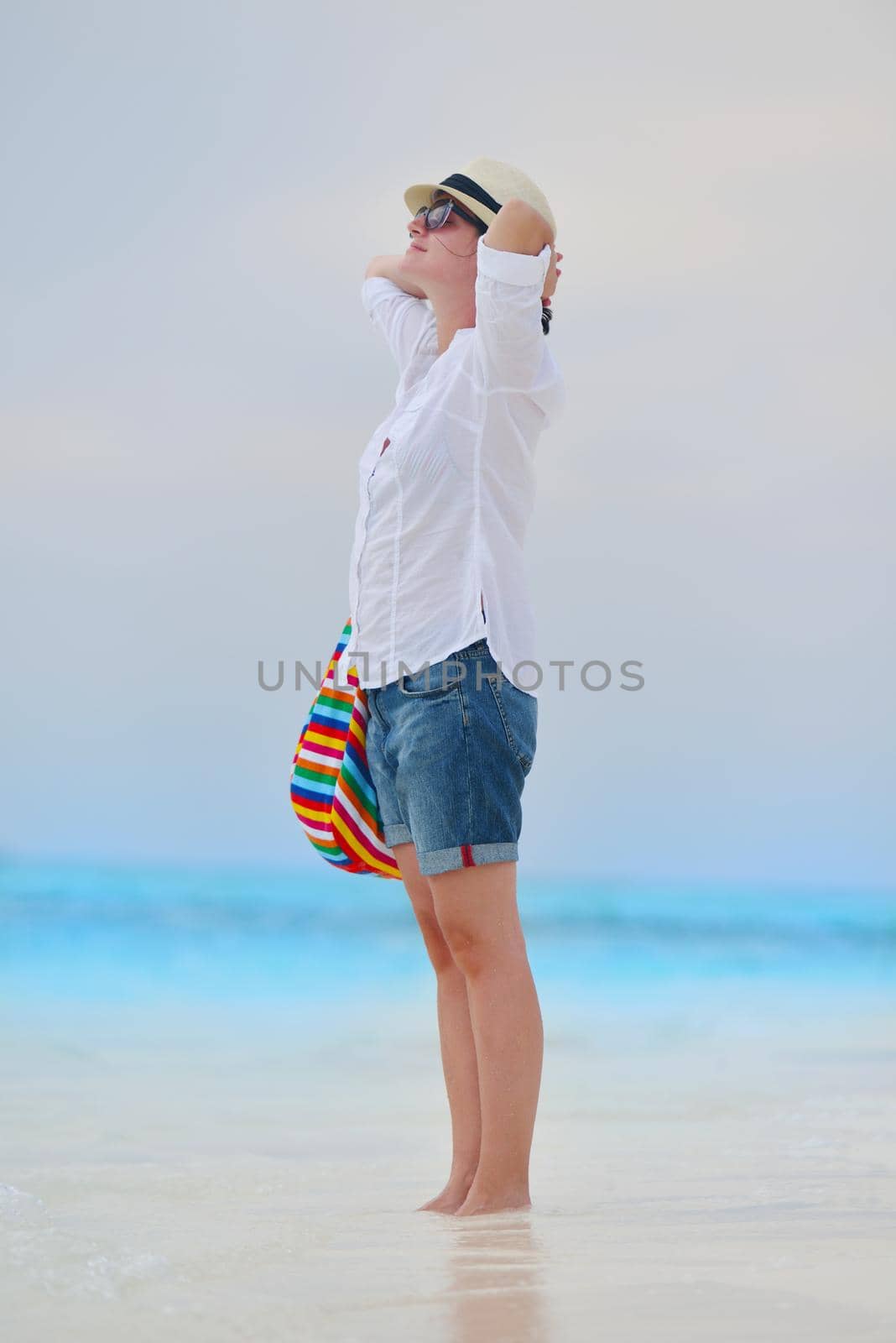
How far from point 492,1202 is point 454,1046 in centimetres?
20

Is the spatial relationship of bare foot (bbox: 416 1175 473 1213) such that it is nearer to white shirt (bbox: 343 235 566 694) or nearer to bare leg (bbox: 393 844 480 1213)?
bare leg (bbox: 393 844 480 1213)

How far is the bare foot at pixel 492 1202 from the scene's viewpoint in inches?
58.6

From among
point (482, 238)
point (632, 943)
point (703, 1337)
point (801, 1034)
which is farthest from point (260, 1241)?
point (632, 943)

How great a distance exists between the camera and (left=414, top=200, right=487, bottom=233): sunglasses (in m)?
1.70

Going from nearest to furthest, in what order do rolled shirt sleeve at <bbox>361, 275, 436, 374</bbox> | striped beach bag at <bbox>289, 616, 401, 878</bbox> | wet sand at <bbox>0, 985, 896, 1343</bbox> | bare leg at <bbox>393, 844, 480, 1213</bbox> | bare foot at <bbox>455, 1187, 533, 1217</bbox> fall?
wet sand at <bbox>0, 985, 896, 1343</bbox> < bare foot at <bbox>455, 1187, 533, 1217</bbox> < bare leg at <bbox>393, 844, 480, 1213</bbox> < striped beach bag at <bbox>289, 616, 401, 878</bbox> < rolled shirt sleeve at <bbox>361, 275, 436, 374</bbox>

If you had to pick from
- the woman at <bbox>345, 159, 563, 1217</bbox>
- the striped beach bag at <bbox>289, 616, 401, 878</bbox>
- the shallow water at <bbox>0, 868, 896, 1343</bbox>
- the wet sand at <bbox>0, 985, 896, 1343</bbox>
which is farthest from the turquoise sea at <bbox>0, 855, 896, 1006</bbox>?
the woman at <bbox>345, 159, 563, 1217</bbox>

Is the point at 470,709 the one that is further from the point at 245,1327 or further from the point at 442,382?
the point at 245,1327

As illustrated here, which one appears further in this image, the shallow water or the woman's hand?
the woman's hand

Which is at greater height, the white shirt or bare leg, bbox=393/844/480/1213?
the white shirt

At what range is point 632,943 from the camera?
5980 millimetres

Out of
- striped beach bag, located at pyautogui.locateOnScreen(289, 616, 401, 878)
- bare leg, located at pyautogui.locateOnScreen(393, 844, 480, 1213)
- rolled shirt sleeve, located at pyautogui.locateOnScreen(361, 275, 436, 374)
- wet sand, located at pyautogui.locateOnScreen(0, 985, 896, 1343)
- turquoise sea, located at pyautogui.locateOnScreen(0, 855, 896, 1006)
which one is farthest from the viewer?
turquoise sea, located at pyautogui.locateOnScreen(0, 855, 896, 1006)

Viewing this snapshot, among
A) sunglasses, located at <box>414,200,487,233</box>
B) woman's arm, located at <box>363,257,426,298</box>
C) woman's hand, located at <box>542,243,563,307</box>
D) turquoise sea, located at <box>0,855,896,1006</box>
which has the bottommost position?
turquoise sea, located at <box>0,855,896,1006</box>

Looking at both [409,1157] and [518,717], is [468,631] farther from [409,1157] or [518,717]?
[409,1157]

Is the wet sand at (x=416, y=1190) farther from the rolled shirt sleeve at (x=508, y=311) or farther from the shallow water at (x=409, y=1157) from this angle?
the rolled shirt sleeve at (x=508, y=311)
